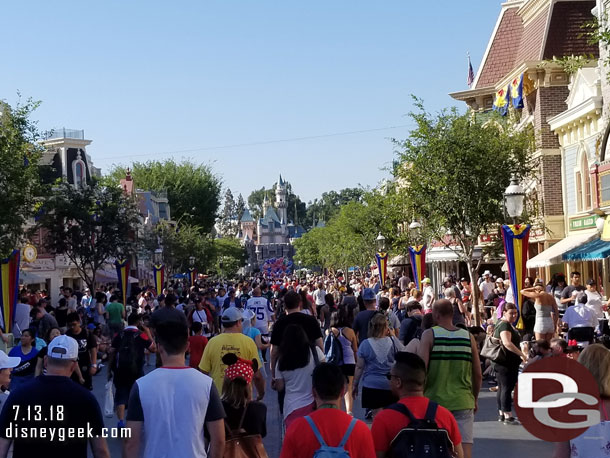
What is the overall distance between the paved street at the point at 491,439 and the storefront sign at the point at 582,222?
54.4 feet

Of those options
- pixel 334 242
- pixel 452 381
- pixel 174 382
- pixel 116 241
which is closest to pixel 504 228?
pixel 452 381

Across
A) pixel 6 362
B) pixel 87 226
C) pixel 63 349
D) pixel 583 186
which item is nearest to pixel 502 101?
pixel 583 186

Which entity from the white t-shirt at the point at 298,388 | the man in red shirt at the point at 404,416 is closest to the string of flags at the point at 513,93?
the white t-shirt at the point at 298,388

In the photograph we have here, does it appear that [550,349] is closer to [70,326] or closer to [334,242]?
[70,326]

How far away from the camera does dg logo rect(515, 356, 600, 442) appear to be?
4.70 metres

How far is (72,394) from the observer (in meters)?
5.38

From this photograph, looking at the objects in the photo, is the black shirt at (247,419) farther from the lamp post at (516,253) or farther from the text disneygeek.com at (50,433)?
the lamp post at (516,253)

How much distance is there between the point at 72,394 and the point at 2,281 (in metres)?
14.5

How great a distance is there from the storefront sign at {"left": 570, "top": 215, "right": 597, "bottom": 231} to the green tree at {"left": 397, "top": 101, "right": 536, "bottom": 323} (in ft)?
8.63

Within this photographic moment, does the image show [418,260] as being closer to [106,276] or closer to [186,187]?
[106,276]

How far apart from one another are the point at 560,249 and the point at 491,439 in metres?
20.5

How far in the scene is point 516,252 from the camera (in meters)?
16.5

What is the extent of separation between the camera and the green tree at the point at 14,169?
25594 millimetres

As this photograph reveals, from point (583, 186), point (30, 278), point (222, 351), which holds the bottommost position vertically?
point (222, 351)
